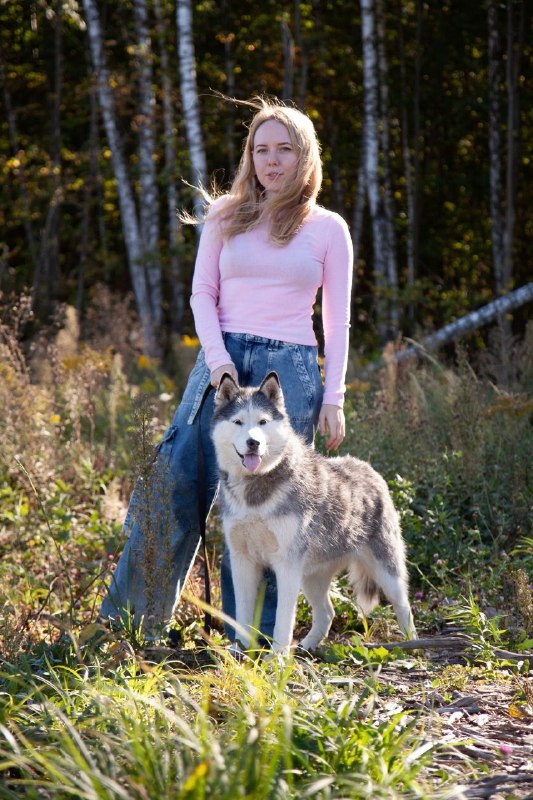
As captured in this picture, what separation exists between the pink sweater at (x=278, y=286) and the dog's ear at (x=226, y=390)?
0.22m

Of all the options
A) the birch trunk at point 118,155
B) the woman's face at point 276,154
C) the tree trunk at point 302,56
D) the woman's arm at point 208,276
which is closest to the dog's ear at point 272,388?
the woman's arm at point 208,276

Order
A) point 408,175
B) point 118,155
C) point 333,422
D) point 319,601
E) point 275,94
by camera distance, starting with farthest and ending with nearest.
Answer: point 275,94 → point 408,175 → point 118,155 → point 319,601 → point 333,422

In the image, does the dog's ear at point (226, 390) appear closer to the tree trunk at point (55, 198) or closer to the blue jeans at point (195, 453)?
the blue jeans at point (195, 453)

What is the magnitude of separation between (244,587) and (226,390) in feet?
3.26

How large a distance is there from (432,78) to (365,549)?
15585 millimetres

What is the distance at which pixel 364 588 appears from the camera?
16.6 ft

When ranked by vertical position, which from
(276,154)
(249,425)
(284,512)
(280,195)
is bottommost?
(284,512)

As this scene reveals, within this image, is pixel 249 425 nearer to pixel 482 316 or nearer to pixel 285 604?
pixel 285 604

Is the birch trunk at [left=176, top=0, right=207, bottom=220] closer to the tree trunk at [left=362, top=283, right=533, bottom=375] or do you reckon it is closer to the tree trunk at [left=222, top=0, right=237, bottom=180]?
the tree trunk at [left=222, top=0, right=237, bottom=180]

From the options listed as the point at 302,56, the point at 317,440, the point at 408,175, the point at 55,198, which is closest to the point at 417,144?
the point at 408,175

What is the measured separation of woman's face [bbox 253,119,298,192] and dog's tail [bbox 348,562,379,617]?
6.82 feet

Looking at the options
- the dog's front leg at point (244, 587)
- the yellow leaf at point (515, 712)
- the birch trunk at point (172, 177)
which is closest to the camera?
the yellow leaf at point (515, 712)

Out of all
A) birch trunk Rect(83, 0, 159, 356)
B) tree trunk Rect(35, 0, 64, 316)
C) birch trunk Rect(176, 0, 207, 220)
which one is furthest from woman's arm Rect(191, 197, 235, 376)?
tree trunk Rect(35, 0, 64, 316)

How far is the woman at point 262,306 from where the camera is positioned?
15.2 ft
